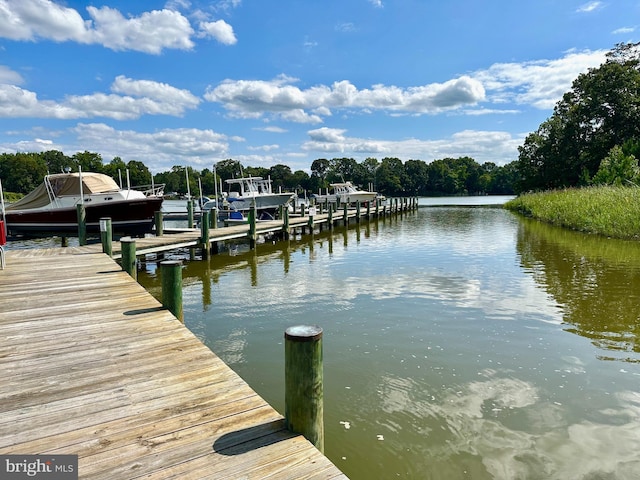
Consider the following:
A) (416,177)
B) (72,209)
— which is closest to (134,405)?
(72,209)

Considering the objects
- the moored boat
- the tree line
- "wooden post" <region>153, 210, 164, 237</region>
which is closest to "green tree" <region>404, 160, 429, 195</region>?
the tree line

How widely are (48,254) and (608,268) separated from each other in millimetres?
14632

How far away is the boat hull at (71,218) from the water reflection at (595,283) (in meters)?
15.0

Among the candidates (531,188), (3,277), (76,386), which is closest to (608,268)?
(76,386)

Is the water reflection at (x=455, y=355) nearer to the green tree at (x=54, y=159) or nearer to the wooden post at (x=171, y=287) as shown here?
the wooden post at (x=171, y=287)

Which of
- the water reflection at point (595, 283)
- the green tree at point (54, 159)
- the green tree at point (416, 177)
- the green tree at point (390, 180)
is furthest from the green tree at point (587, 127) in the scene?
the green tree at point (54, 159)

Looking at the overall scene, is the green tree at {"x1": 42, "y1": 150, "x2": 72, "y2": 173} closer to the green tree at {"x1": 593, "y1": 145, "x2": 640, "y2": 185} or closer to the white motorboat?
the white motorboat

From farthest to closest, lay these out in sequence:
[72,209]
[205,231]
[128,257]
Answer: [72,209], [205,231], [128,257]

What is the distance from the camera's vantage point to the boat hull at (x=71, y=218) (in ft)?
55.9

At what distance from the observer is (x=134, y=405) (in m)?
2.94

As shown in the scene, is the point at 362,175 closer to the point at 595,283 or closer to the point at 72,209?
the point at 72,209

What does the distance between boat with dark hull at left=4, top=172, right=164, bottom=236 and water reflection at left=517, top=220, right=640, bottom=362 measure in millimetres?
14940

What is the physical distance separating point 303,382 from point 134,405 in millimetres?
1262

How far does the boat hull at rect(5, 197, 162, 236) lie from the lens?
17047 millimetres
